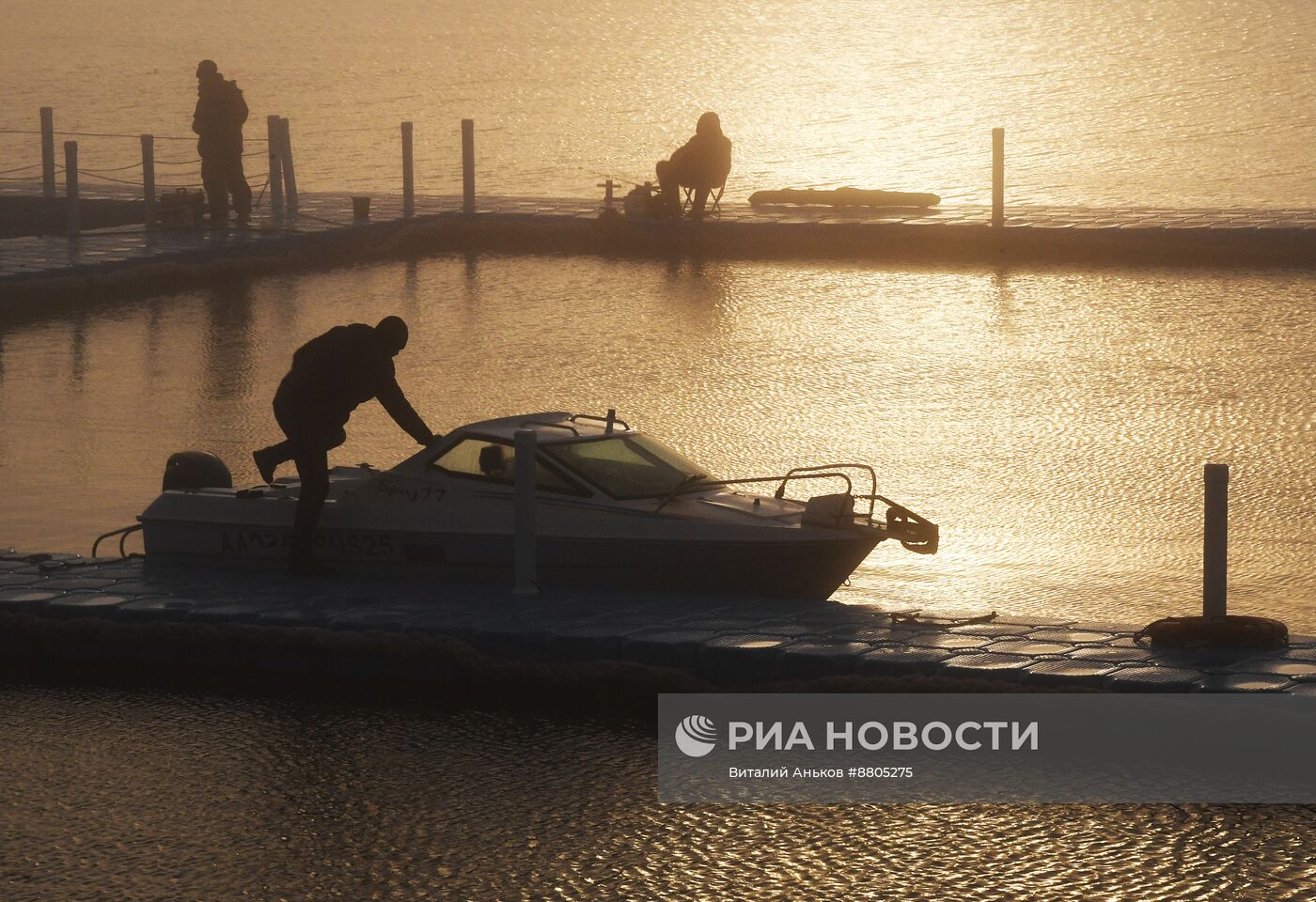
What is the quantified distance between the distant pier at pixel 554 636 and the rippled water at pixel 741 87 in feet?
94.0

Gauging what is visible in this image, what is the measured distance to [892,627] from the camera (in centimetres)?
1018

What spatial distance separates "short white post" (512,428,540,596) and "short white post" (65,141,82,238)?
16.2m

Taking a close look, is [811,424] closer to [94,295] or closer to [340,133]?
[94,295]

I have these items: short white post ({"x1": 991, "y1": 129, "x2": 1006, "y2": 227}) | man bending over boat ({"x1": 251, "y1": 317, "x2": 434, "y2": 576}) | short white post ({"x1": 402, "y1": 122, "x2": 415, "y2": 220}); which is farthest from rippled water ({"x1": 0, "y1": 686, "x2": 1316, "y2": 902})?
short white post ({"x1": 402, "y1": 122, "x2": 415, "y2": 220})

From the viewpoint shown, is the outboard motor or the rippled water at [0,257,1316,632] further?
the rippled water at [0,257,1316,632]

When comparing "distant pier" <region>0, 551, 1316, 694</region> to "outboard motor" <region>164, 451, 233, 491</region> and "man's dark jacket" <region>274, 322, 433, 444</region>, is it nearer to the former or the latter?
"outboard motor" <region>164, 451, 233, 491</region>

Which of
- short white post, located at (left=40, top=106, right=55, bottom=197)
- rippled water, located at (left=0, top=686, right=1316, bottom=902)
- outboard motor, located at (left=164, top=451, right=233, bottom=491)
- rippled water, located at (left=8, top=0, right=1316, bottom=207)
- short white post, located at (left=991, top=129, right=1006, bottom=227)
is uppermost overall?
rippled water, located at (left=8, top=0, right=1316, bottom=207)

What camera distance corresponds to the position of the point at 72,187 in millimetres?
26156

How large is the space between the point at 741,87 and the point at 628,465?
60.6 meters

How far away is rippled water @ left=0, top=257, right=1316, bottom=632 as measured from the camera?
12859mm

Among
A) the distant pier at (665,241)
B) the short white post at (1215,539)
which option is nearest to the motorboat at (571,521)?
the short white post at (1215,539)

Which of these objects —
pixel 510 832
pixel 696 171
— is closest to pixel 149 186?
pixel 696 171

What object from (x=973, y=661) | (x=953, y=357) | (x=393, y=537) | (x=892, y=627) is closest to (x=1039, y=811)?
(x=973, y=661)

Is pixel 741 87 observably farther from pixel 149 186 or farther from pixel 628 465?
pixel 628 465
